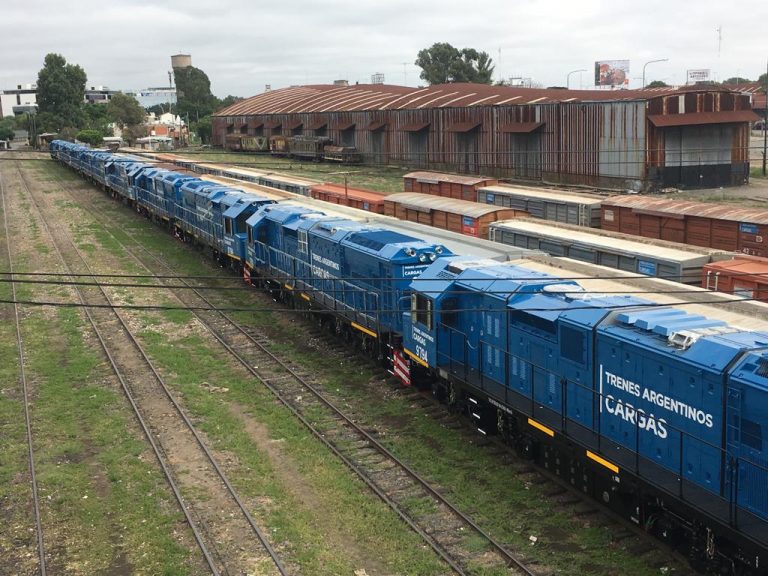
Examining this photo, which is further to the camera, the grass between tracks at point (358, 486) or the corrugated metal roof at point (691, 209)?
the corrugated metal roof at point (691, 209)

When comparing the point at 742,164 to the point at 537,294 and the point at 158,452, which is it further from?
the point at 158,452

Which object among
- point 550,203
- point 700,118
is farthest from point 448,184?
point 700,118

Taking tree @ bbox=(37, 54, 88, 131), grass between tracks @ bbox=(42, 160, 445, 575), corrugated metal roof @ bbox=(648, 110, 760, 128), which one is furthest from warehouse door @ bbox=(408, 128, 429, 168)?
tree @ bbox=(37, 54, 88, 131)

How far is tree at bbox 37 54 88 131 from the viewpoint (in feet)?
427

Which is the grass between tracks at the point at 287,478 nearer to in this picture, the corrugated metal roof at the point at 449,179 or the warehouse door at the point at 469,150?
the corrugated metal roof at the point at 449,179

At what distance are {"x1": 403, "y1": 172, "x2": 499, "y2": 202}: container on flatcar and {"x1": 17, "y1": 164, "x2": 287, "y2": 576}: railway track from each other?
20.5 m

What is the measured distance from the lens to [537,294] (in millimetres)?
14828

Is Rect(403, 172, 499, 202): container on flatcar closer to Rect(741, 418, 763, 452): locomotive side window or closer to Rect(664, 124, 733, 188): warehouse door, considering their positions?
Rect(664, 124, 733, 188): warehouse door

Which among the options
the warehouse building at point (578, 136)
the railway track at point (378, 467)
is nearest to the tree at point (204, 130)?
the warehouse building at point (578, 136)

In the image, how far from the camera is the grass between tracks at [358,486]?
12.3 m

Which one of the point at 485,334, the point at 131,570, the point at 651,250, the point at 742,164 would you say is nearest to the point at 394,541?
the point at 131,570

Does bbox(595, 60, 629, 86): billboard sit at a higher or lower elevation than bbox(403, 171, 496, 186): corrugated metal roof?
higher

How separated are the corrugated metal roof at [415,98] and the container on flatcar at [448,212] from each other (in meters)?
17.8

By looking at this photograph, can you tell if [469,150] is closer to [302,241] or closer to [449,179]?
[449,179]
